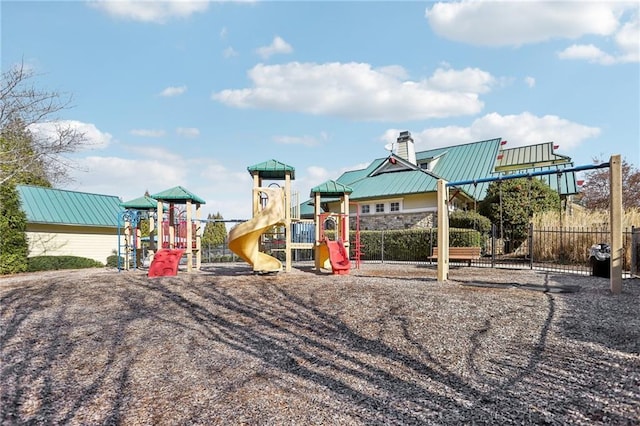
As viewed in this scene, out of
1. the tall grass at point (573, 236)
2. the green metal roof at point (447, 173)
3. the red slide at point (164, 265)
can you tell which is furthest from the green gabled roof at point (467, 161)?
the red slide at point (164, 265)

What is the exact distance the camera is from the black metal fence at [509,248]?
12938 millimetres

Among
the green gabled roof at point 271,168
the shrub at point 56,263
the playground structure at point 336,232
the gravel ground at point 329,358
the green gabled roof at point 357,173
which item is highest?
the green gabled roof at point 357,173

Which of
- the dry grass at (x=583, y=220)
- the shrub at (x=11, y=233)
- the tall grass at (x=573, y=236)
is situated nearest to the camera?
the tall grass at (x=573, y=236)

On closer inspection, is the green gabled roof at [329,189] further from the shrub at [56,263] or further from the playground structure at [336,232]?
the shrub at [56,263]

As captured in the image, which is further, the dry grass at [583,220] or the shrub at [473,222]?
the shrub at [473,222]

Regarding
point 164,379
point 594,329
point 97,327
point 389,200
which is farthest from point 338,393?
point 389,200

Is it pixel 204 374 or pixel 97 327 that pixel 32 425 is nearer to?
pixel 204 374

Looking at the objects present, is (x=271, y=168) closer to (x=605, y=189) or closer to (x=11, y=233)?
(x=11, y=233)

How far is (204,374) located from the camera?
4082 millimetres

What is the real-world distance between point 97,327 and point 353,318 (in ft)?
12.5

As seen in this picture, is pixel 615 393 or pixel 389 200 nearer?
pixel 615 393

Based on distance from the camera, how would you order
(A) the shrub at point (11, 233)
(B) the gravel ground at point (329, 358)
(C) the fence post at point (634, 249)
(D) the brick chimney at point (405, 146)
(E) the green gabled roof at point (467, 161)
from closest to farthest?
(B) the gravel ground at point (329, 358) < (C) the fence post at point (634, 249) < (A) the shrub at point (11, 233) < (E) the green gabled roof at point (467, 161) < (D) the brick chimney at point (405, 146)

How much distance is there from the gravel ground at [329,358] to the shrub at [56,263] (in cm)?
1083

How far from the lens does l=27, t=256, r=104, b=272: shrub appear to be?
1684cm
